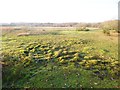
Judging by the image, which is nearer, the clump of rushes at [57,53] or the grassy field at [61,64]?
the grassy field at [61,64]

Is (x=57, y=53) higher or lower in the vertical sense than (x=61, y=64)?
higher

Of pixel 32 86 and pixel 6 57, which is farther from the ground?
pixel 6 57

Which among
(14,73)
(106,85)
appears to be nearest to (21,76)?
(14,73)

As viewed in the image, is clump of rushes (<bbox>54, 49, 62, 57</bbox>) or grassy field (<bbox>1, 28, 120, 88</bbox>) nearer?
grassy field (<bbox>1, 28, 120, 88</bbox>)

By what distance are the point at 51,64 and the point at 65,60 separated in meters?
1.16

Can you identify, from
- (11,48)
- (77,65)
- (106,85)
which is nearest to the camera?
(106,85)

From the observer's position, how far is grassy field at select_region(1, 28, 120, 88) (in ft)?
40.7

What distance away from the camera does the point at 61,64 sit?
14.8 metres

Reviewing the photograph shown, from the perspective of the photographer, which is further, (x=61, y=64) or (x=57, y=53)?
(x=57, y=53)

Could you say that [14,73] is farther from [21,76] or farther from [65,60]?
[65,60]

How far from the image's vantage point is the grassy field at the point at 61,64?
1240cm

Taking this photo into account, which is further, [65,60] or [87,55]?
[87,55]

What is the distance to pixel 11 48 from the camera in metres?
19.1

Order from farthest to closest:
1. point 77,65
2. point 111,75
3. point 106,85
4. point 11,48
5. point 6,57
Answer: point 11,48 < point 6,57 < point 77,65 < point 111,75 < point 106,85
